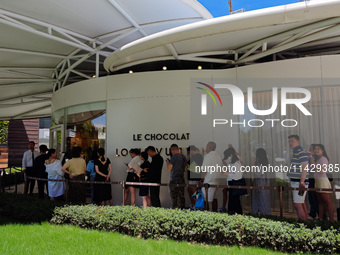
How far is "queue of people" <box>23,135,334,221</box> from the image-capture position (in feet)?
21.4

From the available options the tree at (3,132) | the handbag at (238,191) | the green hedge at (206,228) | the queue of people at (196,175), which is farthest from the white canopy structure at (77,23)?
the tree at (3,132)

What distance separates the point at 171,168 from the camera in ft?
26.0

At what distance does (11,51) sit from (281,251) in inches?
412

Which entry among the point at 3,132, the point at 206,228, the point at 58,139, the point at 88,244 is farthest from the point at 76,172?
the point at 3,132

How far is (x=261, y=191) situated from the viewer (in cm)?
741

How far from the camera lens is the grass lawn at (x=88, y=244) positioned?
496 centimetres

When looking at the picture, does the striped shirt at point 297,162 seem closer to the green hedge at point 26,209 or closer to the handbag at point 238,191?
the handbag at point 238,191

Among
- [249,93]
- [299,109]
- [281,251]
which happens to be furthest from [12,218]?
[299,109]

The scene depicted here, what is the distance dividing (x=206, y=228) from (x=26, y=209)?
159 inches

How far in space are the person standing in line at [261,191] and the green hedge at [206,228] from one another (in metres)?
1.75

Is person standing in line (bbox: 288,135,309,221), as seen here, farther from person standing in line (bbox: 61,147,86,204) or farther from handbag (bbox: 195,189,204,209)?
person standing in line (bbox: 61,147,86,204)

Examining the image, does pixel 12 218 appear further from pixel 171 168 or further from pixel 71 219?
pixel 171 168

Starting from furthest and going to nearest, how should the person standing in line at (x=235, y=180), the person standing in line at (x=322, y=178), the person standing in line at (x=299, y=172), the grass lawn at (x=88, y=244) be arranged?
1. the person standing in line at (x=235, y=180)
2. the person standing in line at (x=322, y=178)
3. the person standing in line at (x=299, y=172)
4. the grass lawn at (x=88, y=244)

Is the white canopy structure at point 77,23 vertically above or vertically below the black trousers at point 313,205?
above
